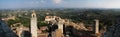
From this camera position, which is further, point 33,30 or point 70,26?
point 70,26

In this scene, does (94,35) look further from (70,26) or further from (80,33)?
(70,26)

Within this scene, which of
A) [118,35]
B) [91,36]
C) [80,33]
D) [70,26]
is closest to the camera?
[118,35]

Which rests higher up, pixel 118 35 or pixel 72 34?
pixel 118 35

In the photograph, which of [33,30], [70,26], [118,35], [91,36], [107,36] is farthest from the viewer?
[70,26]

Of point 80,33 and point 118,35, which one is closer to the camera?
point 118,35

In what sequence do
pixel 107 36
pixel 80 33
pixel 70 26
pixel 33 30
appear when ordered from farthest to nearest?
pixel 70 26, pixel 80 33, pixel 33 30, pixel 107 36

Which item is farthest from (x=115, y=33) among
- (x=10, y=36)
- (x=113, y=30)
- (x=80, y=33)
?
(x=80, y=33)

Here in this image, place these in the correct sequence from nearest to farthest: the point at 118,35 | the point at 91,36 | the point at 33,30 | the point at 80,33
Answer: the point at 118,35 → the point at 33,30 → the point at 91,36 → the point at 80,33

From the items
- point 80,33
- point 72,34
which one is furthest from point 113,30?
point 72,34

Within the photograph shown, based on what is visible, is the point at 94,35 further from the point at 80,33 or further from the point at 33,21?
the point at 33,21
